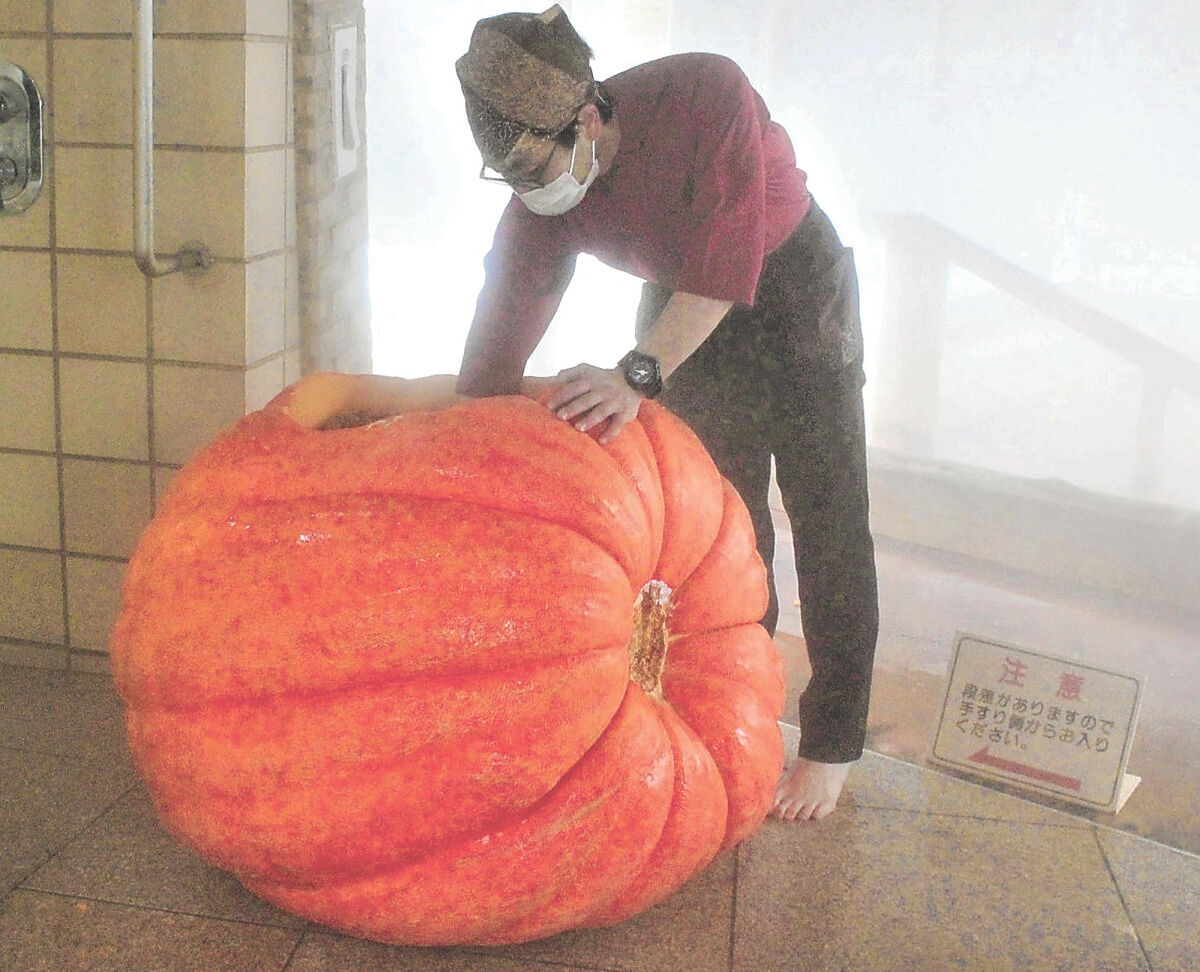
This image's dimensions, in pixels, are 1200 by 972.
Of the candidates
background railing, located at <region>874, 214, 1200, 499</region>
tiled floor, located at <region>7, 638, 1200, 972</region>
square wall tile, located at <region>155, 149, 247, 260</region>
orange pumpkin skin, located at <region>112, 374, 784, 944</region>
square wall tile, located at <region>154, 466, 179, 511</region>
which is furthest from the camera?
background railing, located at <region>874, 214, 1200, 499</region>

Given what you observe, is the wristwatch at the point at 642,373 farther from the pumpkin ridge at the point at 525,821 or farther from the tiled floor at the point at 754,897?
the tiled floor at the point at 754,897

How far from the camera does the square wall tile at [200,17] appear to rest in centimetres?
145

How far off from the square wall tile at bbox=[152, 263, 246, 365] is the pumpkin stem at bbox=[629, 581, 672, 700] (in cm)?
70

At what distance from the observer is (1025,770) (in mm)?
1564

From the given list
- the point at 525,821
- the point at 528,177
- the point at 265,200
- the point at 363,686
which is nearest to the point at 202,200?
the point at 265,200

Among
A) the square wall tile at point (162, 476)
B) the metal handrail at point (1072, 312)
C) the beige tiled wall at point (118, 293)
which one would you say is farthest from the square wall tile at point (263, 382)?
the metal handrail at point (1072, 312)

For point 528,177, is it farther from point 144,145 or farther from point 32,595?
point 32,595

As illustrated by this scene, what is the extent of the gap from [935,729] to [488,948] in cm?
77

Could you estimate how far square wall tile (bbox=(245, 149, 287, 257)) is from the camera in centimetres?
150

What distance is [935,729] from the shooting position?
5.33ft

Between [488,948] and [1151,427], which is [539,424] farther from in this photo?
[1151,427]

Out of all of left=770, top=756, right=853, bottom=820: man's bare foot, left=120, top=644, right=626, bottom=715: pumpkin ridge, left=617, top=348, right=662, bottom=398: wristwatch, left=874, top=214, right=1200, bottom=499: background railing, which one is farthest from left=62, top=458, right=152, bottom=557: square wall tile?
left=874, top=214, right=1200, bottom=499: background railing

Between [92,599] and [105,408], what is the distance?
0.93 feet

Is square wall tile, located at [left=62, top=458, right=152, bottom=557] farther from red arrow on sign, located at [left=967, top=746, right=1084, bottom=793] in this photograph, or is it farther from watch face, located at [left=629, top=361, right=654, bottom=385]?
red arrow on sign, located at [left=967, top=746, right=1084, bottom=793]
